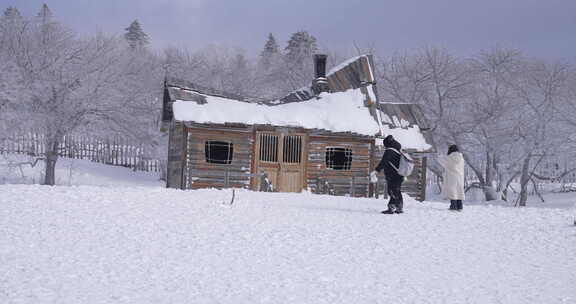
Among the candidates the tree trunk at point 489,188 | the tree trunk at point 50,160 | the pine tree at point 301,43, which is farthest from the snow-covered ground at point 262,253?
the pine tree at point 301,43

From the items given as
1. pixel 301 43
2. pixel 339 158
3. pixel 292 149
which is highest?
pixel 301 43

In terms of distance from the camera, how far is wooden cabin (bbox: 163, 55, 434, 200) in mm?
17344

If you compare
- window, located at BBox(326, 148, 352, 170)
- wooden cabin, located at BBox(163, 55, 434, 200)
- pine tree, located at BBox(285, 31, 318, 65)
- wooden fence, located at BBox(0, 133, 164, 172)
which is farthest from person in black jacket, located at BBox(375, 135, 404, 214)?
pine tree, located at BBox(285, 31, 318, 65)

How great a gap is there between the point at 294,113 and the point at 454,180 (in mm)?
7434

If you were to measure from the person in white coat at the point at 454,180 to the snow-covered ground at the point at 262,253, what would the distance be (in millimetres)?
889

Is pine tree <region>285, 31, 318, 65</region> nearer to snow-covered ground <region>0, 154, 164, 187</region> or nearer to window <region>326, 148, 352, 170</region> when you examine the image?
snow-covered ground <region>0, 154, 164, 187</region>

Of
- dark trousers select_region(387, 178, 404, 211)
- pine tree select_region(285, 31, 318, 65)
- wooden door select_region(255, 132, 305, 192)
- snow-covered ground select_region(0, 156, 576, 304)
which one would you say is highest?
pine tree select_region(285, 31, 318, 65)

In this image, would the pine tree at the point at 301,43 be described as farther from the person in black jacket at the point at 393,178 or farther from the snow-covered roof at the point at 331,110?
the person in black jacket at the point at 393,178

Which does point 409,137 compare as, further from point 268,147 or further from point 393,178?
point 393,178

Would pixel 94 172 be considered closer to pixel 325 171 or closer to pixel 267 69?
pixel 325 171

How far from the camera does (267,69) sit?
48.7m

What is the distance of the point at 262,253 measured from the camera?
6699mm

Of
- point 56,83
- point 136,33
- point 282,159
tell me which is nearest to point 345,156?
point 282,159

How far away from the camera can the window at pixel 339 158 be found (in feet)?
63.8
